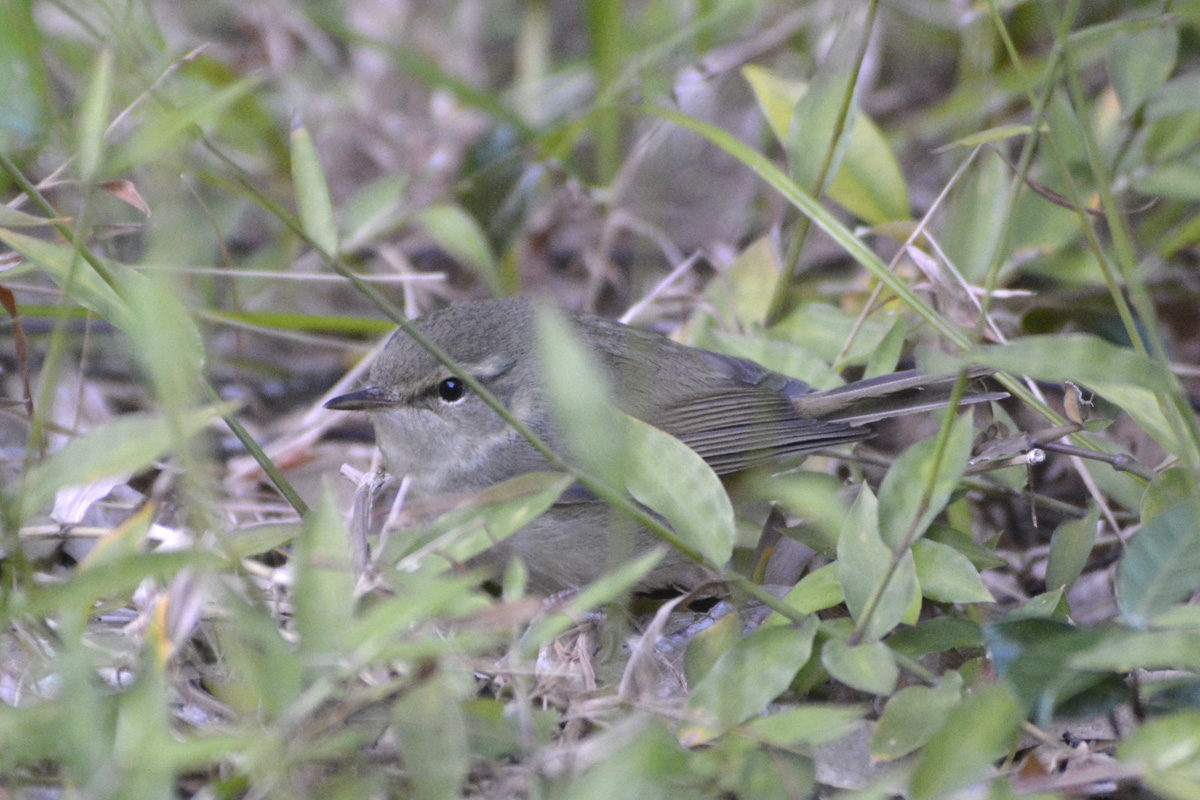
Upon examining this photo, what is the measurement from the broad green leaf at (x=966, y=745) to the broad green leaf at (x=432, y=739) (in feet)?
2.19

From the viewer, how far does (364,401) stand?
2.94 metres

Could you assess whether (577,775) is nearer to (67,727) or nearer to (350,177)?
(67,727)

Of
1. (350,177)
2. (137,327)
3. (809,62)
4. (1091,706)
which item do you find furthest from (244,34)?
(1091,706)

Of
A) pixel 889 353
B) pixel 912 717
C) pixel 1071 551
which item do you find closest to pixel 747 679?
pixel 912 717

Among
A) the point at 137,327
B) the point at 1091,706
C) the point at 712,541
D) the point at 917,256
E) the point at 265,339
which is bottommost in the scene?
the point at 265,339

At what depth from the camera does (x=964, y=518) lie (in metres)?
2.76

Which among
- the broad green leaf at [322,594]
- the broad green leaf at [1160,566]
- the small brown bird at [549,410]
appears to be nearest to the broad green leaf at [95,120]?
the broad green leaf at [322,594]

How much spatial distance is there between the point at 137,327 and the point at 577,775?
1062mm

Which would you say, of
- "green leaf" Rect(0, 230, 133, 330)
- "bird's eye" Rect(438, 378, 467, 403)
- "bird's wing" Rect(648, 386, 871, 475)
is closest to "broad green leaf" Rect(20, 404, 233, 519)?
"green leaf" Rect(0, 230, 133, 330)

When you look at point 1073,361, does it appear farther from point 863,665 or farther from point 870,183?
point 870,183

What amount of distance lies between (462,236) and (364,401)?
0.99 metres

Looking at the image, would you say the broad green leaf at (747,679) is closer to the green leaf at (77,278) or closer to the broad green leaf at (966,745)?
the broad green leaf at (966,745)

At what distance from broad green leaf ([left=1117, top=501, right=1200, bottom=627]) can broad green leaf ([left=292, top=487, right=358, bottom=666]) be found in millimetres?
1252

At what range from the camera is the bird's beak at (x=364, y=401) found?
2893 mm
